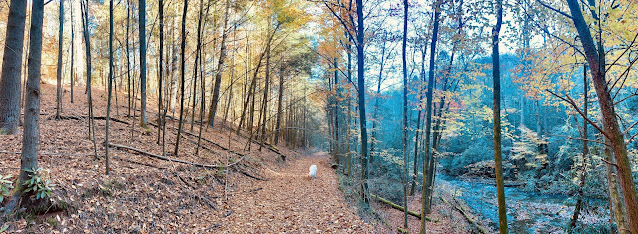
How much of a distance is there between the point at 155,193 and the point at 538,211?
1352 centimetres

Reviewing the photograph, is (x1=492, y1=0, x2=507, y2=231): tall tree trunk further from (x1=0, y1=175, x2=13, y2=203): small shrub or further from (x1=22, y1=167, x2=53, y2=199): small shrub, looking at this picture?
(x1=0, y1=175, x2=13, y2=203): small shrub

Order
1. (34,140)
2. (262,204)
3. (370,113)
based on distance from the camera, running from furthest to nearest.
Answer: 1. (370,113)
2. (262,204)
3. (34,140)

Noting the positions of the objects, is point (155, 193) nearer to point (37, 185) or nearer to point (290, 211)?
point (37, 185)

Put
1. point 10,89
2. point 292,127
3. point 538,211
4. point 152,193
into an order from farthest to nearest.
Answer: point 538,211 → point 292,127 → point 10,89 → point 152,193

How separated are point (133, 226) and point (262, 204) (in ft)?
9.56

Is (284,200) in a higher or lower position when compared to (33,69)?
lower

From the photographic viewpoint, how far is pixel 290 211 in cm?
592

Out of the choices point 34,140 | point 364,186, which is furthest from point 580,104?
point 34,140

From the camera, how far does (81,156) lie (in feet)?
15.4

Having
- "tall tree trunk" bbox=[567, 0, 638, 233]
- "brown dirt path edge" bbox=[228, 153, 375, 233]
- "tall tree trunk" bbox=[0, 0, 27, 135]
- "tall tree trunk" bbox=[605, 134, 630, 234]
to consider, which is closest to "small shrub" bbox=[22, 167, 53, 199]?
"brown dirt path edge" bbox=[228, 153, 375, 233]

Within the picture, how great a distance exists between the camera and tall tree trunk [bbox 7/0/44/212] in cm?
299

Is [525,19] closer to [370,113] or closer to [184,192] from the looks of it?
[184,192]

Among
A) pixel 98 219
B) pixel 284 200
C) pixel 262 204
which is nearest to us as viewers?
pixel 98 219

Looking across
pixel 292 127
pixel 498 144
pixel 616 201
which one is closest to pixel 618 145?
pixel 498 144
